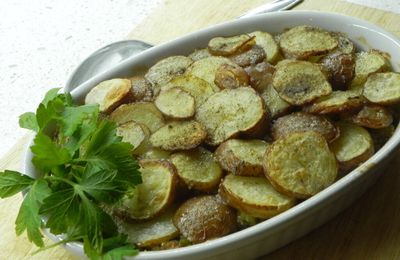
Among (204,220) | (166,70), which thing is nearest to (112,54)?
(166,70)

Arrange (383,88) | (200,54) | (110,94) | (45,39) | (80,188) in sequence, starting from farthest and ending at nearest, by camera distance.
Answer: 1. (45,39)
2. (200,54)
3. (110,94)
4. (383,88)
5. (80,188)

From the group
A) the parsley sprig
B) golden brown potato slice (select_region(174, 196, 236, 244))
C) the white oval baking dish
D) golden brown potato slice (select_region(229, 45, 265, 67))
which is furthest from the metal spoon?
golden brown potato slice (select_region(174, 196, 236, 244))

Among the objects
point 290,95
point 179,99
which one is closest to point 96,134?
point 179,99

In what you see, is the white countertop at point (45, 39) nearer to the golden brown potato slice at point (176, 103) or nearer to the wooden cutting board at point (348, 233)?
the wooden cutting board at point (348, 233)

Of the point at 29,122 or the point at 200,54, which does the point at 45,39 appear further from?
the point at 29,122

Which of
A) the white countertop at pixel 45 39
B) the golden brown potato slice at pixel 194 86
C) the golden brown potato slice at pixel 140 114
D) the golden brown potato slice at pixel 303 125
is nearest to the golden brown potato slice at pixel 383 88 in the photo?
the golden brown potato slice at pixel 303 125

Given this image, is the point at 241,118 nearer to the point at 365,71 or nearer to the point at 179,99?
the point at 179,99

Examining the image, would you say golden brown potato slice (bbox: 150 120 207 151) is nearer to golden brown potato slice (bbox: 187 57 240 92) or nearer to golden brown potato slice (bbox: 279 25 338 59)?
golden brown potato slice (bbox: 187 57 240 92)
